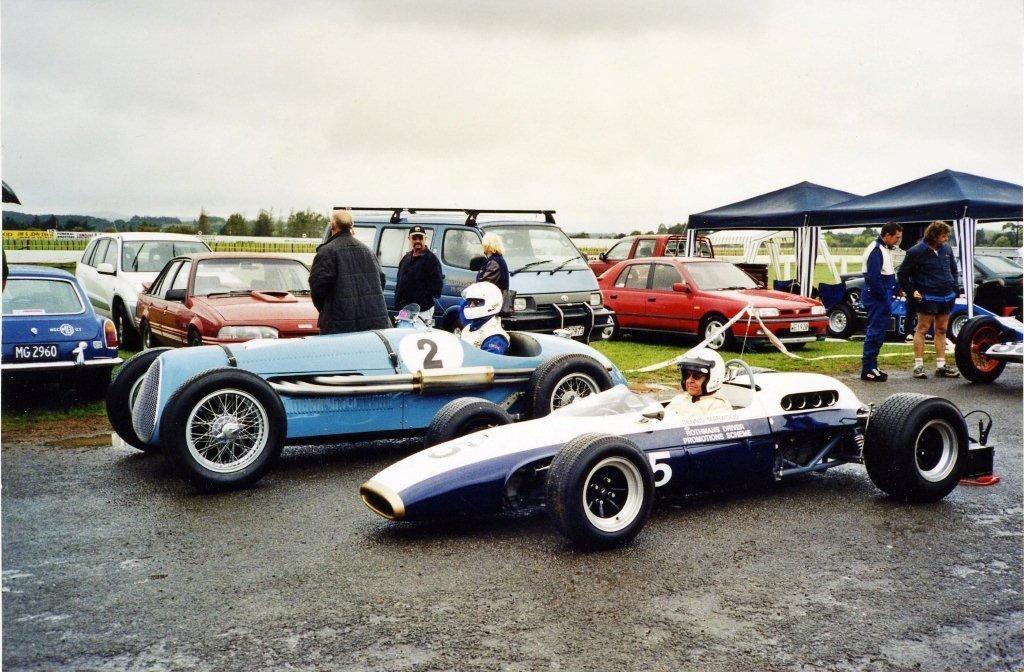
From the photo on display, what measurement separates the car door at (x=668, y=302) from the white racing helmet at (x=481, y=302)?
23.6 feet

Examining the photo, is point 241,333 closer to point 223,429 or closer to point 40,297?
point 40,297

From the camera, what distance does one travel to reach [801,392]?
19.3 feet

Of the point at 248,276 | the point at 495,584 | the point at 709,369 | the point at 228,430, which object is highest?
the point at 248,276

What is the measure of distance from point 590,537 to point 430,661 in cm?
139

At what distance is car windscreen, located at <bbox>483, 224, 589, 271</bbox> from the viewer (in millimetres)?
13273

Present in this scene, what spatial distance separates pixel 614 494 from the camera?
4895 millimetres

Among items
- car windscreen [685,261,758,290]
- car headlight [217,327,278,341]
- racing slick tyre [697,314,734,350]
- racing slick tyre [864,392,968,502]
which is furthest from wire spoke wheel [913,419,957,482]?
car windscreen [685,261,758,290]

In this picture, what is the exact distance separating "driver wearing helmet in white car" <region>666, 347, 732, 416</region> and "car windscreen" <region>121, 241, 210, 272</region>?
10683 millimetres

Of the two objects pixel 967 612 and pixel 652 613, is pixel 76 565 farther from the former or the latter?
pixel 967 612

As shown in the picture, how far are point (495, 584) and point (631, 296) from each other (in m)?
11.7

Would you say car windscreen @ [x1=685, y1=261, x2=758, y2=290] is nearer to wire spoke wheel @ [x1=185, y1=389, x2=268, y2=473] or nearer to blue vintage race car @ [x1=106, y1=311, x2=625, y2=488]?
blue vintage race car @ [x1=106, y1=311, x2=625, y2=488]

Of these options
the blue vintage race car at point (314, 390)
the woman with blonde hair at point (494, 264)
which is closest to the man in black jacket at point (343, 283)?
the blue vintage race car at point (314, 390)

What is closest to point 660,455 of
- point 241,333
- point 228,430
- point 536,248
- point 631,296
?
point 228,430

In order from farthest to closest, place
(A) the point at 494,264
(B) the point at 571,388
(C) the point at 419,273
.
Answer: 1. (C) the point at 419,273
2. (A) the point at 494,264
3. (B) the point at 571,388
